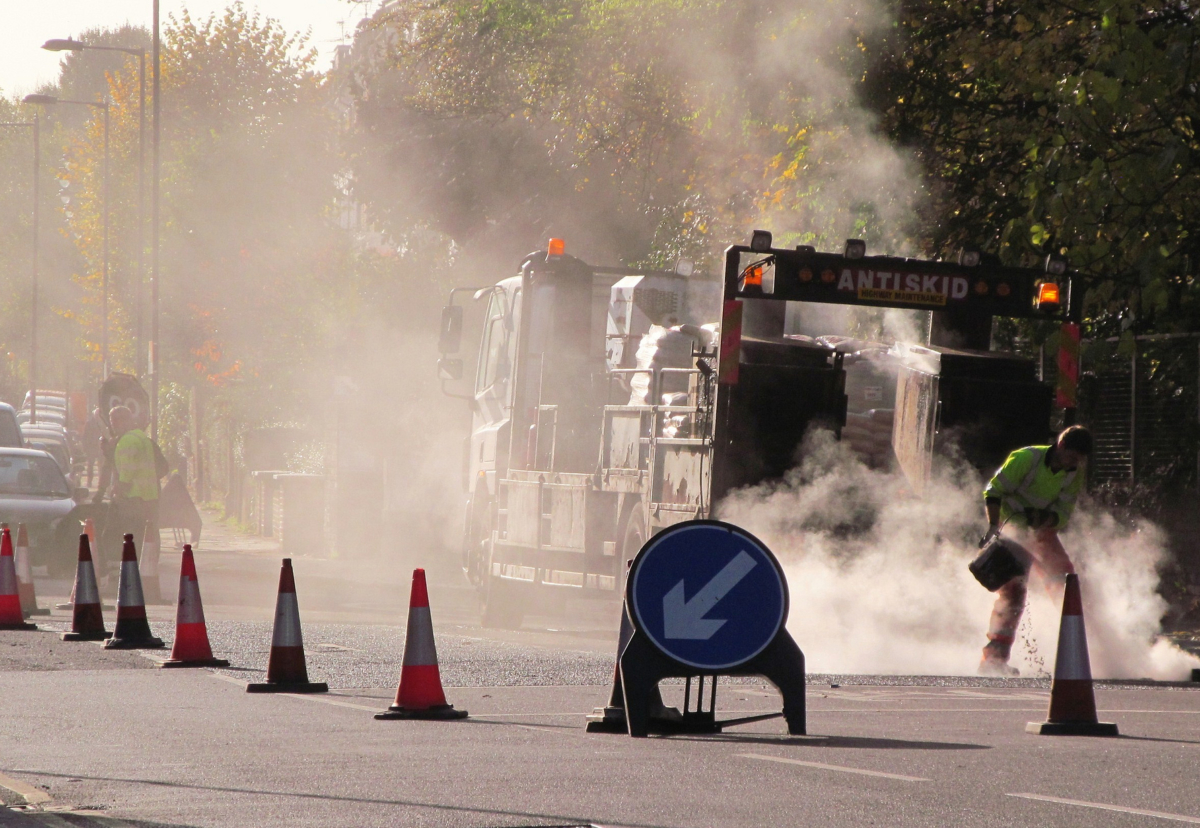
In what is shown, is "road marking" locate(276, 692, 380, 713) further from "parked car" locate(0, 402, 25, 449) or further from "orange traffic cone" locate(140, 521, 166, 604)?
"parked car" locate(0, 402, 25, 449)

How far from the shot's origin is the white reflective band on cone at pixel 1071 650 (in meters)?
7.39

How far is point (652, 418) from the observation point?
41.6 feet

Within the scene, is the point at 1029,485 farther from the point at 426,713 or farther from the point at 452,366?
the point at 452,366

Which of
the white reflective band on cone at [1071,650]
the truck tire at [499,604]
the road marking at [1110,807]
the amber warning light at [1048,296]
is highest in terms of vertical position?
the amber warning light at [1048,296]

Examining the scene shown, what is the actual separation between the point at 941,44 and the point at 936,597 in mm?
5486

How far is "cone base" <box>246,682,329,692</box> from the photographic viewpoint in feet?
29.9

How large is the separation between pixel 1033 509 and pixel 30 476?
13.2m

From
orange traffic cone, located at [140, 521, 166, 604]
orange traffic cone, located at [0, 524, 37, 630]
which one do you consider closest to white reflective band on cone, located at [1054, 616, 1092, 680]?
orange traffic cone, located at [0, 524, 37, 630]

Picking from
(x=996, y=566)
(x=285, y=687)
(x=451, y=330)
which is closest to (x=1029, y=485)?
(x=996, y=566)

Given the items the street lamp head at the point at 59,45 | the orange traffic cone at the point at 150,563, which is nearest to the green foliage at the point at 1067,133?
the orange traffic cone at the point at 150,563

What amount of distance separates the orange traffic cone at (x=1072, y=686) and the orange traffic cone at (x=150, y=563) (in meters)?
9.95

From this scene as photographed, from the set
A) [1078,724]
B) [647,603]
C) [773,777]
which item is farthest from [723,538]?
[1078,724]

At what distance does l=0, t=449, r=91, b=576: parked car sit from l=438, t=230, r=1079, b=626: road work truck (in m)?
5.94

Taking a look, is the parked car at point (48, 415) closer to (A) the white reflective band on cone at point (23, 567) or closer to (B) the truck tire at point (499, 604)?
(B) the truck tire at point (499, 604)
